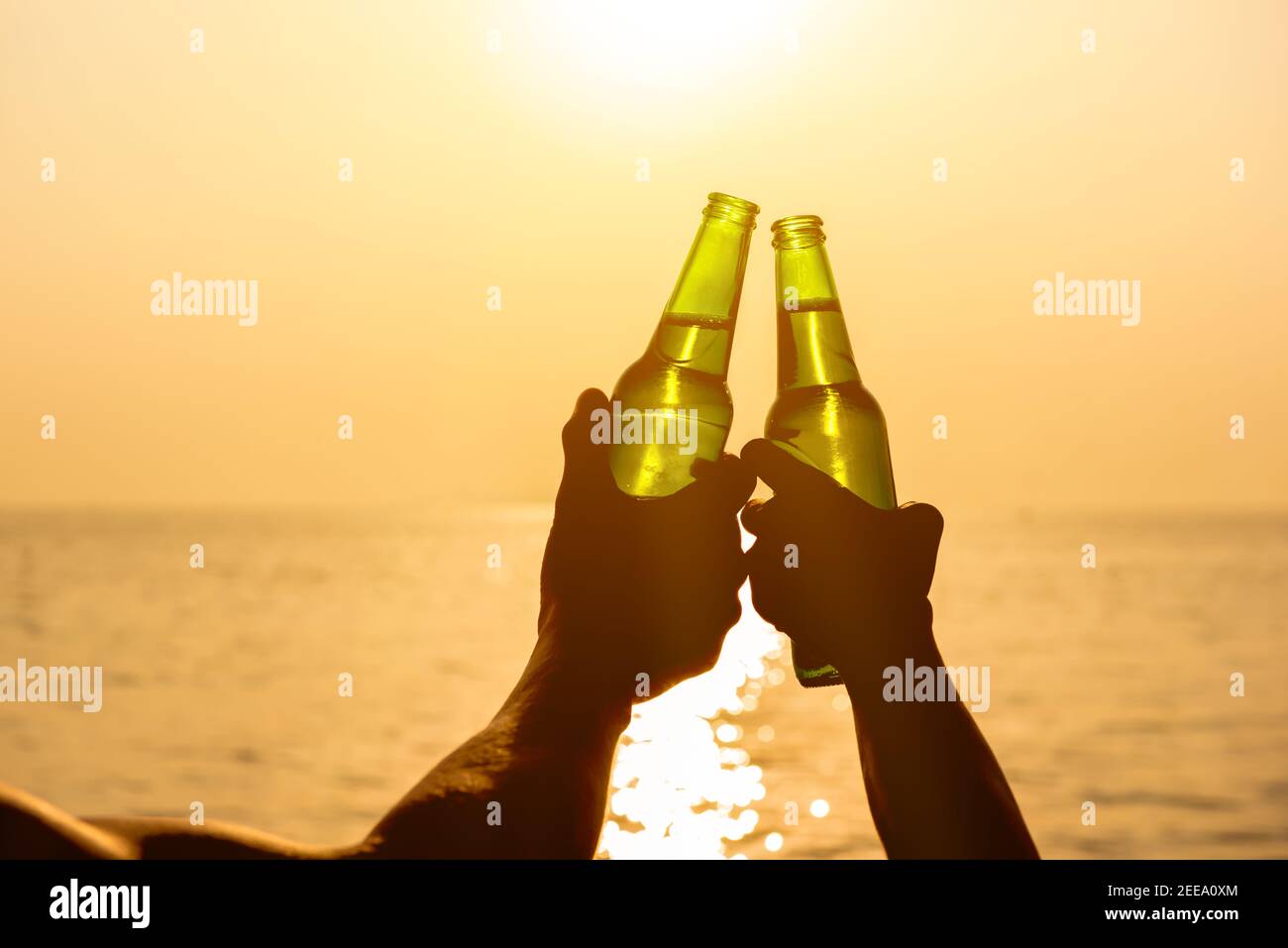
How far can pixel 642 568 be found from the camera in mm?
2441

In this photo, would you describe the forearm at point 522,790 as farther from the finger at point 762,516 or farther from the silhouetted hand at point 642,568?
the finger at point 762,516

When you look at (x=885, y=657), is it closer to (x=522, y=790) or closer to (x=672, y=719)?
(x=522, y=790)

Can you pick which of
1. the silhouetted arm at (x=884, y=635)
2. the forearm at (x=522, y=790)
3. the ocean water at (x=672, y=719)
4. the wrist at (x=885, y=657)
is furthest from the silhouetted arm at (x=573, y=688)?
the ocean water at (x=672, y=719)

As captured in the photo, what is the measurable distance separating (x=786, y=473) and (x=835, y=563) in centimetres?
19

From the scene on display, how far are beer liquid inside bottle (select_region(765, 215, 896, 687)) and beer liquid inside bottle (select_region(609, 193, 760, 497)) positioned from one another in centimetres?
10

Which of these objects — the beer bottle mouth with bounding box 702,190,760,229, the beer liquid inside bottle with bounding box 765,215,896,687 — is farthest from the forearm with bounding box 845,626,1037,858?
the beer bottle mouth with bounding box 702,190,760,229

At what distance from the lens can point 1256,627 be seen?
116ft

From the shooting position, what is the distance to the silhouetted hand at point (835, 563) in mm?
2150

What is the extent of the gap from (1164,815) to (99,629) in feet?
91.1

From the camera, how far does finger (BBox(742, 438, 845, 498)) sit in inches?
90.7

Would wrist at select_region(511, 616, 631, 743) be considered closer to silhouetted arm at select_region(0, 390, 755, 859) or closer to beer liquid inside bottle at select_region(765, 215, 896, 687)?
silhouetted arm at select_region(0, 390, 755, 859)

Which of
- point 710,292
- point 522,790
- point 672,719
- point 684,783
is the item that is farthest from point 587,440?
point 672,719

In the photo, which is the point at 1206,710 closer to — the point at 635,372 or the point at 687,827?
the point at 687,827
